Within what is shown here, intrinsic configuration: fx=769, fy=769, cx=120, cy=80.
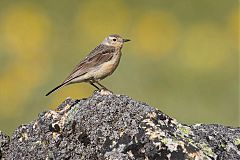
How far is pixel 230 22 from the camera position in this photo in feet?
58.5

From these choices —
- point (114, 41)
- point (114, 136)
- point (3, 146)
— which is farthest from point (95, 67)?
point (114, 136)

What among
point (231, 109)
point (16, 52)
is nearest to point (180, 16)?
point (16, 52)

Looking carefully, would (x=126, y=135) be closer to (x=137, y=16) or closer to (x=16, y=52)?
(x=16, y=52)

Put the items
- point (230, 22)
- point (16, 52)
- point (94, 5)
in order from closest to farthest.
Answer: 1. point (16, 52)
2. point (230, 22)
3. point (94, 5)

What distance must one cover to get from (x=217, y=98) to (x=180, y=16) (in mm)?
4906

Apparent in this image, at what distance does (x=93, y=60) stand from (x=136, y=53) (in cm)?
563

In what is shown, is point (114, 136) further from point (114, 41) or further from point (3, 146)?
point (114, 41)

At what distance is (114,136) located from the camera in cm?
554

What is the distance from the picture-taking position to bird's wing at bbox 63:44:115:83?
10.3 metres

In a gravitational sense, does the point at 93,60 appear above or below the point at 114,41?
below

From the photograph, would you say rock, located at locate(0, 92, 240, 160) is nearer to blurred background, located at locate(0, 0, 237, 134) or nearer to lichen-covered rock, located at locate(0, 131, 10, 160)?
Result: lichen-covered rock, located at locate(0, 131, 10, 160)

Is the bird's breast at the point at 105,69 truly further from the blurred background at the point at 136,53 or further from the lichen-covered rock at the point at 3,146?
the lichen-covered rock at the point at 3,146

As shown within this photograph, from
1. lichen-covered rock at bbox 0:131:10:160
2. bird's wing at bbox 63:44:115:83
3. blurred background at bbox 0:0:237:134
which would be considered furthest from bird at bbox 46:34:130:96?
lichen-covered rock at bbox 0:131:10:160

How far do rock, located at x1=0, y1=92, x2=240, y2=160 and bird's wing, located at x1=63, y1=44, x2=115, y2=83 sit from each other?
3981 mm
